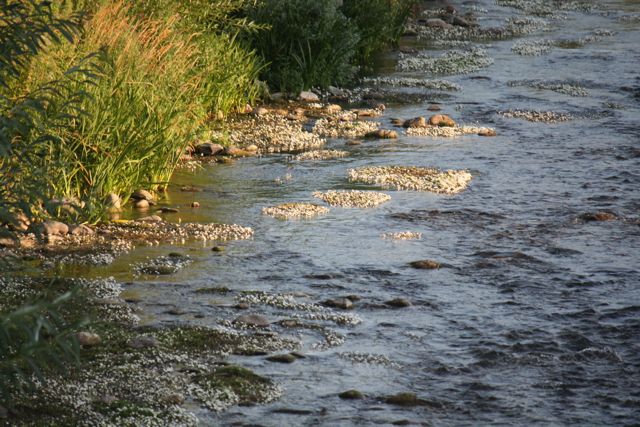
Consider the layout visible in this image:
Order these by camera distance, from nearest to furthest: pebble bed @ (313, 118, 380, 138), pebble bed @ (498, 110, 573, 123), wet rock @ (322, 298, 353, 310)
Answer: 1. wet rock @ (322, 298, 353, 310)
2. pebble bed @ (313, 118, 380, 138)
3. pebble bed @ (498, 110, 573, 123)

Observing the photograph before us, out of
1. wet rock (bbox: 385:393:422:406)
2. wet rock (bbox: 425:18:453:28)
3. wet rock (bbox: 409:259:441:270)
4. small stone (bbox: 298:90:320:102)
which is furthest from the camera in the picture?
wet rock (bbox: 425:18:453:28)

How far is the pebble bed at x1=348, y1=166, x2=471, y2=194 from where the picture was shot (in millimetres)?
9820

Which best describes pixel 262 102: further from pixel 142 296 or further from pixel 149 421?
pixel 149 421

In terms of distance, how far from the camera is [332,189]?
382 inches

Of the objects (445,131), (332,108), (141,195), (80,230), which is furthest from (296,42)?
(80,230)

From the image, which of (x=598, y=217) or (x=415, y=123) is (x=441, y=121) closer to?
(x=415, y=123)

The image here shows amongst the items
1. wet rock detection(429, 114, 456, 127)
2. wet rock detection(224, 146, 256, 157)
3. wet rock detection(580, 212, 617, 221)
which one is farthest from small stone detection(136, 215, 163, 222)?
wet rock detection(429, 114, 456, 127)

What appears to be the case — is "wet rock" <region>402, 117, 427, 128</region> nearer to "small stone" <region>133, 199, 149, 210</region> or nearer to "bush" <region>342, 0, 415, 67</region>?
"bush" <region>342, 0, 415, 67</region>

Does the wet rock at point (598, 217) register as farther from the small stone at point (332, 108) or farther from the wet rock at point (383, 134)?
the small stone at point (332, 108)

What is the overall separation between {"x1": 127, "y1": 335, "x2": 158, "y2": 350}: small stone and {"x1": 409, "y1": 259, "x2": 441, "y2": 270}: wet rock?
7.18ft

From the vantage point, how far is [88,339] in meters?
5.86

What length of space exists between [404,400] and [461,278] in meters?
2.13

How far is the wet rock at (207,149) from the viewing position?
1101cm

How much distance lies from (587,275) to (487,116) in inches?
240
